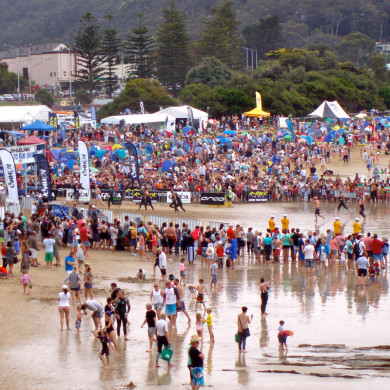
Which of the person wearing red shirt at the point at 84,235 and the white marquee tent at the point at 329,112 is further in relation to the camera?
the white marquee tent at the point at 329,112

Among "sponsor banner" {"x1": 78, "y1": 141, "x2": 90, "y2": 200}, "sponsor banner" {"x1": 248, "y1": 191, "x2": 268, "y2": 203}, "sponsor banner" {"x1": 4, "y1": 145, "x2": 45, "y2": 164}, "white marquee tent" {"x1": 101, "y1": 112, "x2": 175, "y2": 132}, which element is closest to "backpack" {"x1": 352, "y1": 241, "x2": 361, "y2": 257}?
"sponsor banner" {"x1": 78, "y1": 141, "x2": 90, "y2": 200}

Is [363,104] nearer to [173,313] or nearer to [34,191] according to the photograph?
[34,191]

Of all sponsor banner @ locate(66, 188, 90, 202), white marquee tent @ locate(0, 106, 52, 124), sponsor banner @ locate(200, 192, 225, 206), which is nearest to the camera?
sponsor banner @ locate(66, 188, 90, 202)

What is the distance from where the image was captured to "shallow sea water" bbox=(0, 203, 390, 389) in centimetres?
1298

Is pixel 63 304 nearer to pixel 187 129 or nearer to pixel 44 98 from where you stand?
pixel 187 129

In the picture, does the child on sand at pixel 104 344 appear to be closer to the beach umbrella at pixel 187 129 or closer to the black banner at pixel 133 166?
the black banner at pixel 133 166

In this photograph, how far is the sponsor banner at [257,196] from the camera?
35.9 metres

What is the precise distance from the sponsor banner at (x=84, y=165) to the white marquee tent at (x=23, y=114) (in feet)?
71.9

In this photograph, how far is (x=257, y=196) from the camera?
36.0 meters

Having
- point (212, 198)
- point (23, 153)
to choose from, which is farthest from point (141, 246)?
point (212, 198)

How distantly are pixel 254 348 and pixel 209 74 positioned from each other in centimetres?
5766

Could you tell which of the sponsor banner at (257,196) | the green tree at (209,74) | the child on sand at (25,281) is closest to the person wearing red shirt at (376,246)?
the child on sand at (25,281)

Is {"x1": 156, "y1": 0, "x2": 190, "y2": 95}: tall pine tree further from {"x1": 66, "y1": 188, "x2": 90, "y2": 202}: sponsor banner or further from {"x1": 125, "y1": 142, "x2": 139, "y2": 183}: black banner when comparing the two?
{"x1": 66, "y1": 188, "x2": 90, "y2": 202}: sponsor banner

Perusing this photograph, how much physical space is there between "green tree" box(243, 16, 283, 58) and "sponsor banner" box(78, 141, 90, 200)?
3848 inches
